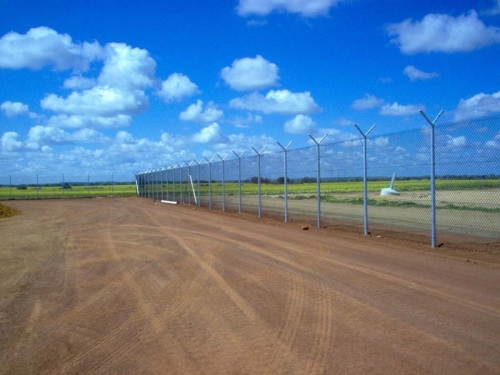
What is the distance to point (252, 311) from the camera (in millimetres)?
5863

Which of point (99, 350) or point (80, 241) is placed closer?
point (99, 350)

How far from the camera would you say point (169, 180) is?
36719mm

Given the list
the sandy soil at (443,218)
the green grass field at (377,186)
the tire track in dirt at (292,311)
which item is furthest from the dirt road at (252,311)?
the green grass field at (377,186)

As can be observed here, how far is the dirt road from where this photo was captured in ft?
14.2

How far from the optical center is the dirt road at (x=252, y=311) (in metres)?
4.33

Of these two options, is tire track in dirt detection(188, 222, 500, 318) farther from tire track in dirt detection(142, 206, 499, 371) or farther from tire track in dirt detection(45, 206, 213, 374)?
tire track in dirt detection(45, 206, 213, 374)

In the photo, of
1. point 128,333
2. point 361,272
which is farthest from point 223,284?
point 128,333

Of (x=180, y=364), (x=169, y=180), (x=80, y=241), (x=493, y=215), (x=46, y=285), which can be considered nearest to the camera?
(x=180, y=364)

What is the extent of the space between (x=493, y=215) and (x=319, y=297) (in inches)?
450

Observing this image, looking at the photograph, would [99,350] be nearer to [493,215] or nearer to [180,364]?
[180,364]

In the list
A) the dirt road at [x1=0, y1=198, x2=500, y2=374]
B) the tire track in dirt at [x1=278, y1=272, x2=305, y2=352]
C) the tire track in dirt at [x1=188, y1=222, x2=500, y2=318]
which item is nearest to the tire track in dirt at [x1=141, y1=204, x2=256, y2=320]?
the dirt road at [x1=0, y1=198, x2=500, y2=374]

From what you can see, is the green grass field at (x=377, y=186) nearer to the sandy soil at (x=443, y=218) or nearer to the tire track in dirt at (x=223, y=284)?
the sandy soil at (x=443, y=218)

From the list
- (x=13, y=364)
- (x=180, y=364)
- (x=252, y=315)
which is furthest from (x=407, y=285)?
(x=13, y=364)

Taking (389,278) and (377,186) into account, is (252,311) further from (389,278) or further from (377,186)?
(377,186)
